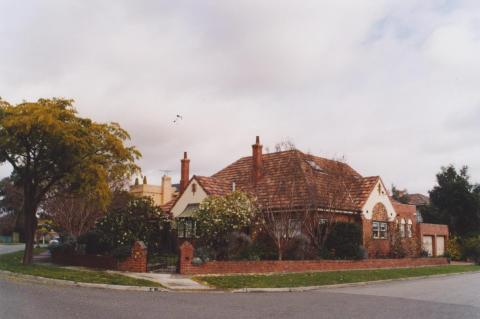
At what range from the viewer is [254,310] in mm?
12562

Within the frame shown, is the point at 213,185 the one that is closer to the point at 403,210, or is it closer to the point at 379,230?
the point at 379,230

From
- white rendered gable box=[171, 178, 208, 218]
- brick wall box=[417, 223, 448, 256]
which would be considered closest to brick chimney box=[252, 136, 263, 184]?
white rendered gable box=[171, 178, 208, 218]

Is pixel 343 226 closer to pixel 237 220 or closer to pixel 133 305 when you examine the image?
pixel 237 220

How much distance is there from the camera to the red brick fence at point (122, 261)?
21406 mm

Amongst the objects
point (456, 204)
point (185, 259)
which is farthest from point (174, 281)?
point (456, 204)

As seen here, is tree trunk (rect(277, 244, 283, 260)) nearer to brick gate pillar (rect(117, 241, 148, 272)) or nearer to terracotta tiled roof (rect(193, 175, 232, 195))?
terracotta tiled roof (rect(193, 175, 232, 195))

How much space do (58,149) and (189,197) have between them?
12133mm

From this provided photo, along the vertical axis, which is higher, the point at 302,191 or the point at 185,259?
the point at 302,191

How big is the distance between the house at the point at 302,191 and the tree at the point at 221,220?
274 centimetres

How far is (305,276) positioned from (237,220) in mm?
5131

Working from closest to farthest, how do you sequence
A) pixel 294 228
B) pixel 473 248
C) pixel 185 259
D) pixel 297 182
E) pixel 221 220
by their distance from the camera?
1. pixel 185 259
2. pixel 221 220
3. pixel 294 228
4. pixel 297 182
5. pixel 473 248

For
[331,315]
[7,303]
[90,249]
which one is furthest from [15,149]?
[331,315]

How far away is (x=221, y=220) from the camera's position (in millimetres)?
25047

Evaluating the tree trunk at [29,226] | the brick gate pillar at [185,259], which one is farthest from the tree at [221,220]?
the tree trunk at [29,226]
